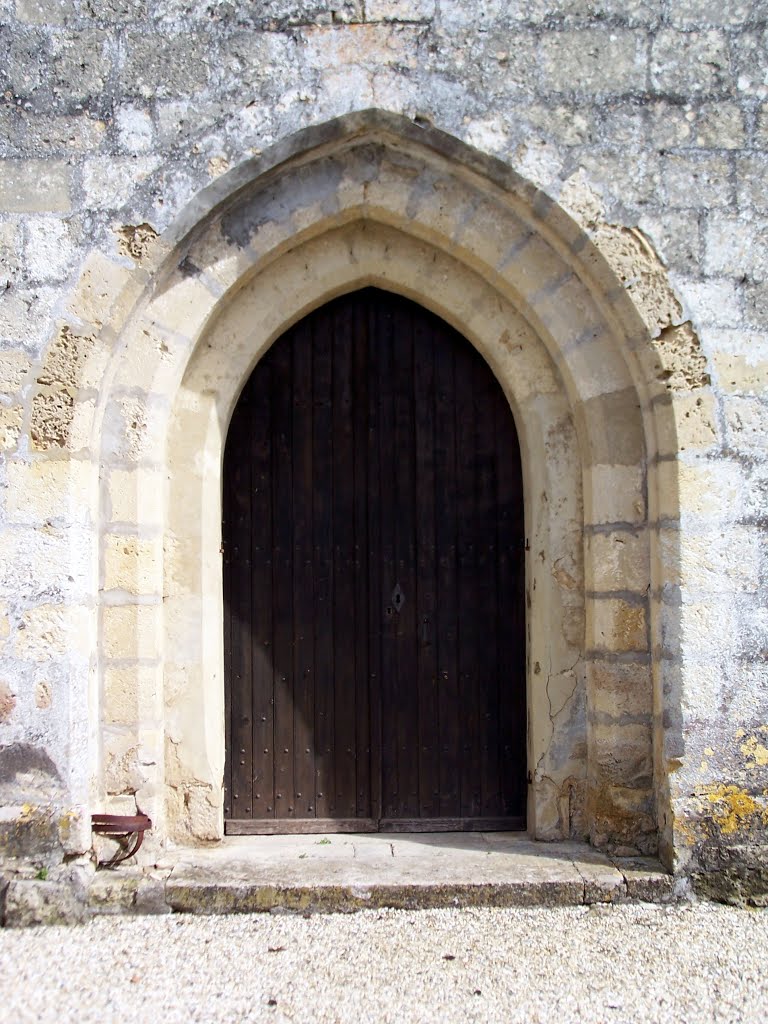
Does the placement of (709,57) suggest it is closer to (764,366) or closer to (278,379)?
(764,366)

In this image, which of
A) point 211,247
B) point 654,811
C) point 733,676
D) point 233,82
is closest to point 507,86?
point 233,82

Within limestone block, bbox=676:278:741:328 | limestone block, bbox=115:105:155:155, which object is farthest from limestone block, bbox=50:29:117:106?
limestone block, bbox=676:278:741:328

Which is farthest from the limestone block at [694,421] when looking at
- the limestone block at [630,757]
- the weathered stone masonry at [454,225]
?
the limestone block at [630,757]

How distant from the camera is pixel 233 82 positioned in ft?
11.2

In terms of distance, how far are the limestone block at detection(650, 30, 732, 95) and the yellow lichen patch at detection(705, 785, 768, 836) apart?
2616mm

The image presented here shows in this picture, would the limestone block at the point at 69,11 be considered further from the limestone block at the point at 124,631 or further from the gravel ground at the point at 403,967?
the gravel ground at the point at 403,967

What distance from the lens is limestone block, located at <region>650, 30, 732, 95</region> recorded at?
11.3 feet

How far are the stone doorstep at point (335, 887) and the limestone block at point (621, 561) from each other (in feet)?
3.46

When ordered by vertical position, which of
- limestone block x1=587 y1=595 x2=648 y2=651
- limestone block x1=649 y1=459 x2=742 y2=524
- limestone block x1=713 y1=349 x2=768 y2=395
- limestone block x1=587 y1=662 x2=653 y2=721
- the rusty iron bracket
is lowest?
the rusty iron bracket

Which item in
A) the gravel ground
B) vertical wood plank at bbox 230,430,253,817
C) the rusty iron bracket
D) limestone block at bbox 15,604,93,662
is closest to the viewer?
the gravel ground

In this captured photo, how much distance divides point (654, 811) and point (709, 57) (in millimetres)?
2889

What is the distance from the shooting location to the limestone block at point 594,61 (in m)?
3.44

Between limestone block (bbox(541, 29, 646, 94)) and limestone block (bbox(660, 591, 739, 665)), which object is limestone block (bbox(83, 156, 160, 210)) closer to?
limestone block (bbox(541, 29, 646, 94))

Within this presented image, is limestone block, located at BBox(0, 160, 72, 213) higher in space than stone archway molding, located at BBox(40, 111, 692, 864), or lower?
higher
